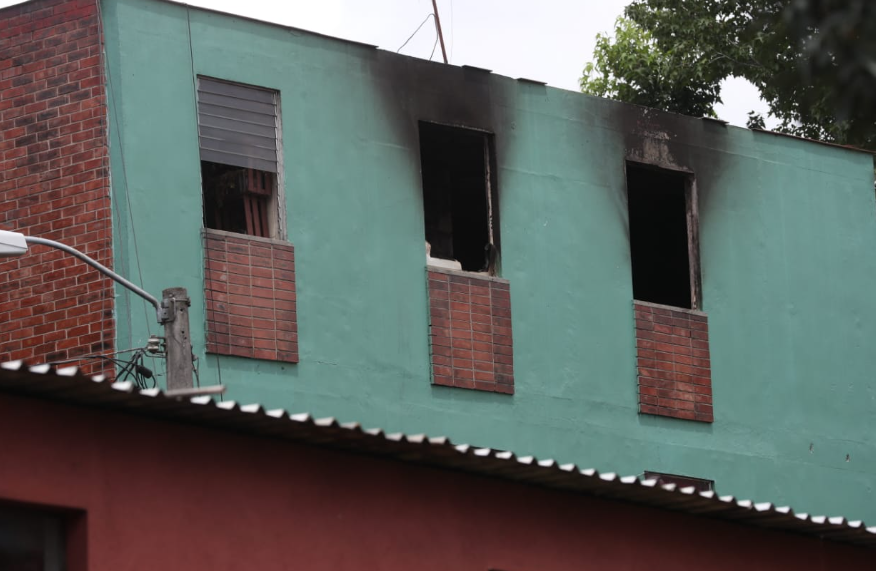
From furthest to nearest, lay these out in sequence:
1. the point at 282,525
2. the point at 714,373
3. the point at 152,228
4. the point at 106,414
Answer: the point at 714,373 < the point at 152,228 < the point at 282,525 < the point at 106,414

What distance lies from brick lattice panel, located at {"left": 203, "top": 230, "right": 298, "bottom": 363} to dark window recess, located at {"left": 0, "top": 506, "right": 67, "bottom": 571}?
685 cm

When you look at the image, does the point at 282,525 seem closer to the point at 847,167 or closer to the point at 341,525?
the point at 341,525

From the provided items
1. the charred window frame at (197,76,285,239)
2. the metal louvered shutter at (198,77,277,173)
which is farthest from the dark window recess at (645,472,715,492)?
the metal louvered shutter at (198,77,277,173)

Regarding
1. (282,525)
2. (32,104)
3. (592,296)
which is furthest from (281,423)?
(592,296)

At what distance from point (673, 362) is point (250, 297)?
5.34 metres

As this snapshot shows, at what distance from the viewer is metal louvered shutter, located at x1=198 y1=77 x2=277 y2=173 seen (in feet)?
55.5

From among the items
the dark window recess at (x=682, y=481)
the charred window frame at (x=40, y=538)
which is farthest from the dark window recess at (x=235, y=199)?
the charred window frame at (x=40, y=538)

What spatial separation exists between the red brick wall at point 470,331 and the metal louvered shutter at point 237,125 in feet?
7.46

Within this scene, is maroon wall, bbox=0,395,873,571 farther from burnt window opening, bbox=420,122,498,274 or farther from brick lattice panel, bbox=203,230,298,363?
burnt window opening, bbox=420,122,498,274

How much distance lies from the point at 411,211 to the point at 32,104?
4120mm

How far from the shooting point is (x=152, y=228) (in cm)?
1627

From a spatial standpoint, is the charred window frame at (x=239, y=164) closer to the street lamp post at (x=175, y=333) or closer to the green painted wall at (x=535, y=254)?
the green painted wall at (x=535, y=254)

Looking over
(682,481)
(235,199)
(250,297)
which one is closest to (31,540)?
(250,297)

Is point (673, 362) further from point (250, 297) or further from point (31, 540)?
point (31, 540)
